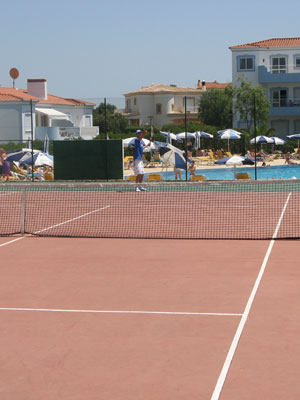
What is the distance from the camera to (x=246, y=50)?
62.6 m

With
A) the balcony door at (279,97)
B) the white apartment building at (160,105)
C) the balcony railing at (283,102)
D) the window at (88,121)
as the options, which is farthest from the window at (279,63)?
the white apartment building at (160,105)

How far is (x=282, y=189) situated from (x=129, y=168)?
14.3 meters

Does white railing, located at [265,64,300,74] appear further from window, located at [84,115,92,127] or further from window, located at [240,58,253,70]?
window, located at [84,115,92,127]

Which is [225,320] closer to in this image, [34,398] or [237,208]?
[34,398]

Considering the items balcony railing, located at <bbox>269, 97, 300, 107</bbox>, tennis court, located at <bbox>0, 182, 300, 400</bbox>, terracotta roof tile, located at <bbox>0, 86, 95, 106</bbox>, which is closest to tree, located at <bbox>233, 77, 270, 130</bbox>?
balcony railing, located at <bbox>269, 97, 300, 107</bbox>

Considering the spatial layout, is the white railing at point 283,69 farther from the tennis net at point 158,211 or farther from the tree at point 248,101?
the tennis net at point 158,211

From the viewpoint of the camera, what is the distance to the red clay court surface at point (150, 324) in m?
5.21

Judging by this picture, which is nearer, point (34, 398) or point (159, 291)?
point (34, 398)

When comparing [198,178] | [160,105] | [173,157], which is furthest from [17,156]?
[160,105]

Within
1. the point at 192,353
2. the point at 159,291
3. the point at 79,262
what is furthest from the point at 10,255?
the point at 192,353

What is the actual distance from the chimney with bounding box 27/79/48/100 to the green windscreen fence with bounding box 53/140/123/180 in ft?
122

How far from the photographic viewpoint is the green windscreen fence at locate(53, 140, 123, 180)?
26.2m

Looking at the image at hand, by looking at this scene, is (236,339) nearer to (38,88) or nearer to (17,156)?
(17,156)

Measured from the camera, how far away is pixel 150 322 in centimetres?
697
